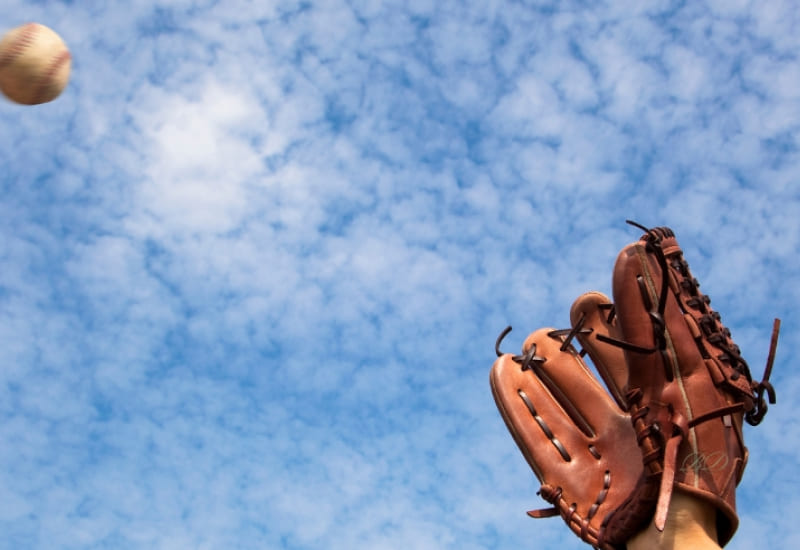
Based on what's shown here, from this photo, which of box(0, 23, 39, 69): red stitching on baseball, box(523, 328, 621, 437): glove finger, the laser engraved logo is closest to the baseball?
box(0, 23, 39, 69): red stitching on baseball

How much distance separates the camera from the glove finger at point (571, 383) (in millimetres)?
6637

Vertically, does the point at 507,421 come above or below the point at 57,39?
below

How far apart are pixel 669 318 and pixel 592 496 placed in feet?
4.93

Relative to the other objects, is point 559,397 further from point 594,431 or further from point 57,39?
point 57,39

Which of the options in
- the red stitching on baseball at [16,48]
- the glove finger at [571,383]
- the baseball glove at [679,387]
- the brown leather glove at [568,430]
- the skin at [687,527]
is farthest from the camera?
the red stitching on baseball at [16,48]

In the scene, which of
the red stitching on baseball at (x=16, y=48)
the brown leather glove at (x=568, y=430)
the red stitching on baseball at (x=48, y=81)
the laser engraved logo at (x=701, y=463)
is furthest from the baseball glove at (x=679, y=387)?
the red stitching on baseball at (x=16, y=48)

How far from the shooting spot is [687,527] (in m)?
5.45

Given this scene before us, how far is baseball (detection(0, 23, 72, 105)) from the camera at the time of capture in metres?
7.02

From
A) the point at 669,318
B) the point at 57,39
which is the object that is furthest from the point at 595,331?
the point at 57,39

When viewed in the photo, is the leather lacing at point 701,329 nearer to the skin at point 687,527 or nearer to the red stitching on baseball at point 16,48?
the skin at point 687,527

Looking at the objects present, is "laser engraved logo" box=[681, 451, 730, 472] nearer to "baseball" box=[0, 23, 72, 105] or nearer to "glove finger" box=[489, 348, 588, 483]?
"glove finger" box=[489, 348, 588, 483]

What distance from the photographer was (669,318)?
5.79 meters

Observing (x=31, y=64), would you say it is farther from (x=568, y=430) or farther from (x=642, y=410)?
(x=642, y=410)

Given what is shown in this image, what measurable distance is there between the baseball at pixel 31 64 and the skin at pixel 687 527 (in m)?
6.09
